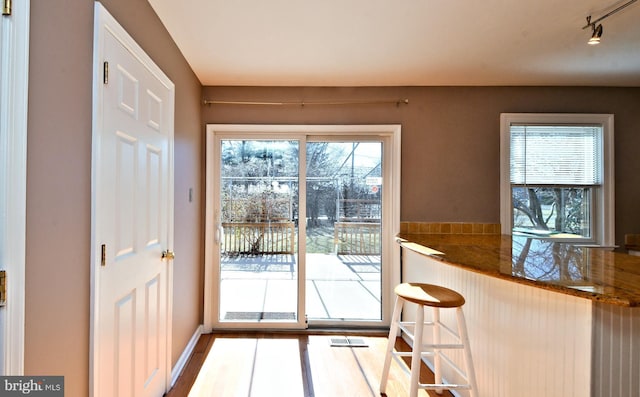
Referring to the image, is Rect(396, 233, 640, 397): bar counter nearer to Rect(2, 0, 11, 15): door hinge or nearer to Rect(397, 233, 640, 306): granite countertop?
Rect(397, 233, 640, 306): granite countertop

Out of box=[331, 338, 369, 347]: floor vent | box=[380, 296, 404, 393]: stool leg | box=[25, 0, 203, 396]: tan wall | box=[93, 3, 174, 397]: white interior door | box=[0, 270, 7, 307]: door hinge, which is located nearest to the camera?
box=[0, 270, 7, 307]: door hinge

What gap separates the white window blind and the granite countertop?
0.97 meters

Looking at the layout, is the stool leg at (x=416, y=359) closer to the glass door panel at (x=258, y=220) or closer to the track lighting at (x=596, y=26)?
the glass door panel at (x=258, y=220)

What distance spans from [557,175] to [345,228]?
2.17 metres

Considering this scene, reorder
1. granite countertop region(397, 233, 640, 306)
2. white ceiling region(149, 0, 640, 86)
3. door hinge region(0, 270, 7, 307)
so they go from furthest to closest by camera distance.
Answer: white ceiling region(149, 0, 640, 86)
granite countertop region(397, 233, 640, 306)
door hinge region(0, 270, 7, 307)

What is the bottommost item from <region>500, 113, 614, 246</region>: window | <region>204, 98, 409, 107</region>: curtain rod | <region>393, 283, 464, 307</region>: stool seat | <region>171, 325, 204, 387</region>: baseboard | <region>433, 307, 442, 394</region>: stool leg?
<region>171, 325, 204, 387</region>: baseboard

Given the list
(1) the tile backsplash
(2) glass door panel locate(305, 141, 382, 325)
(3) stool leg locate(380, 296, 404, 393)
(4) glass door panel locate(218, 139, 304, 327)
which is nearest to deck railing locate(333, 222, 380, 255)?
→ (2) glass door panel locate(305, 141, 382, 325)

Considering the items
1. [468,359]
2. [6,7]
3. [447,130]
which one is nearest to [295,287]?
[468,359]

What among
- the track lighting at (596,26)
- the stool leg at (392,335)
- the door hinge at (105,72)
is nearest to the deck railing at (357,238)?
the stool leg at (392,335)

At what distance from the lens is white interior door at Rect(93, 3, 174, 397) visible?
3.96 feet

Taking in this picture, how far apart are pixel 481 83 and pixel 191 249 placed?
315cm

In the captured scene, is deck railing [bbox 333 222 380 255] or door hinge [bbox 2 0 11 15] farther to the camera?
deck railing [bbox 333 222 380 255]

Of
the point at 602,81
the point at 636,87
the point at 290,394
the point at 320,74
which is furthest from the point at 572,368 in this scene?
the point at 636,87

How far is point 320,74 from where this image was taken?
2.56m
